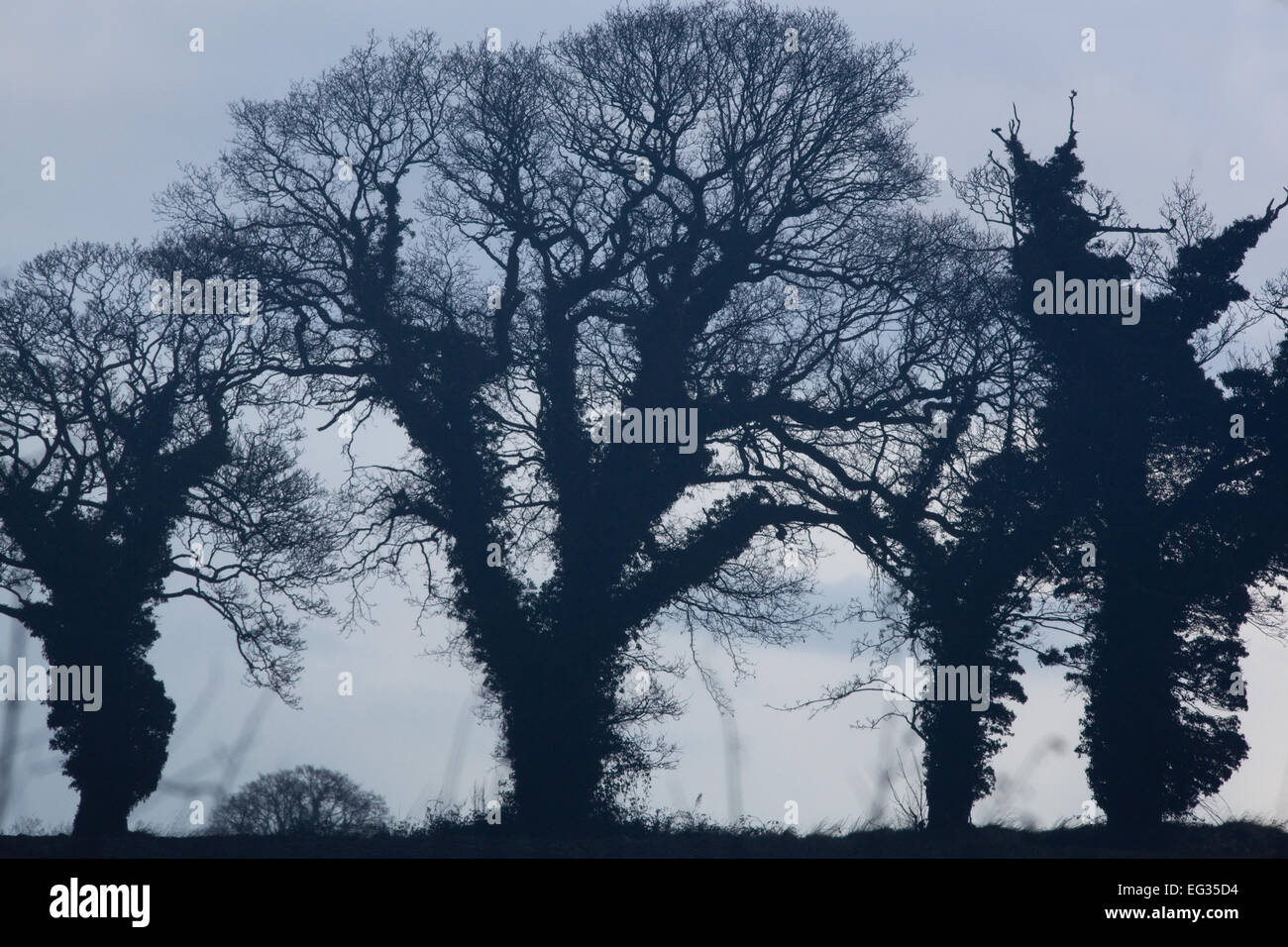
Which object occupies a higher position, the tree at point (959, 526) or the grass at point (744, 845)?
the tree at point (959, 526)

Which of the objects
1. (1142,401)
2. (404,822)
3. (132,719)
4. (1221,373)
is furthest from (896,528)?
(132,719)

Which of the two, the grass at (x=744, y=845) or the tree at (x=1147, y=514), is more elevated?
the tree at (x=1147, y=514)

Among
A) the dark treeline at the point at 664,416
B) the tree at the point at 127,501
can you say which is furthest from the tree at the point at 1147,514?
the tree at the point at 127,501

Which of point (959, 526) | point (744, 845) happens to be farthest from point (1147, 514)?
point (744, 845)

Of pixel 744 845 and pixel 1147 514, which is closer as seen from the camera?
pixel 744 845

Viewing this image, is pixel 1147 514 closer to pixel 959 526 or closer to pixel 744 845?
pixel 959 526

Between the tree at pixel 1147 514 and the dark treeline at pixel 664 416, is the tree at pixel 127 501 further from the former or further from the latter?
the tree at pixel 1147 514

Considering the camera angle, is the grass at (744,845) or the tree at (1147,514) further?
the tree at (1147,514)

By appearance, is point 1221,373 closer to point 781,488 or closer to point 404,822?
point 781,488

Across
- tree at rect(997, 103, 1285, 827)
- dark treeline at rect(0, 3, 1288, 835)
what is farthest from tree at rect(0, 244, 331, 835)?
tree at rect(997, 103, 1285, 827)

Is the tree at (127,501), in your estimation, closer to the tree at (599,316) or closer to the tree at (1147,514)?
the tree at (599,316)

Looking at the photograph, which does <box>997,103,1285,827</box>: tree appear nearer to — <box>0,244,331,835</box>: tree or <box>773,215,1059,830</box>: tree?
<box>773,215,1059,830</box>: tree

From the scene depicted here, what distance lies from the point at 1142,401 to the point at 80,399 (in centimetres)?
1970
